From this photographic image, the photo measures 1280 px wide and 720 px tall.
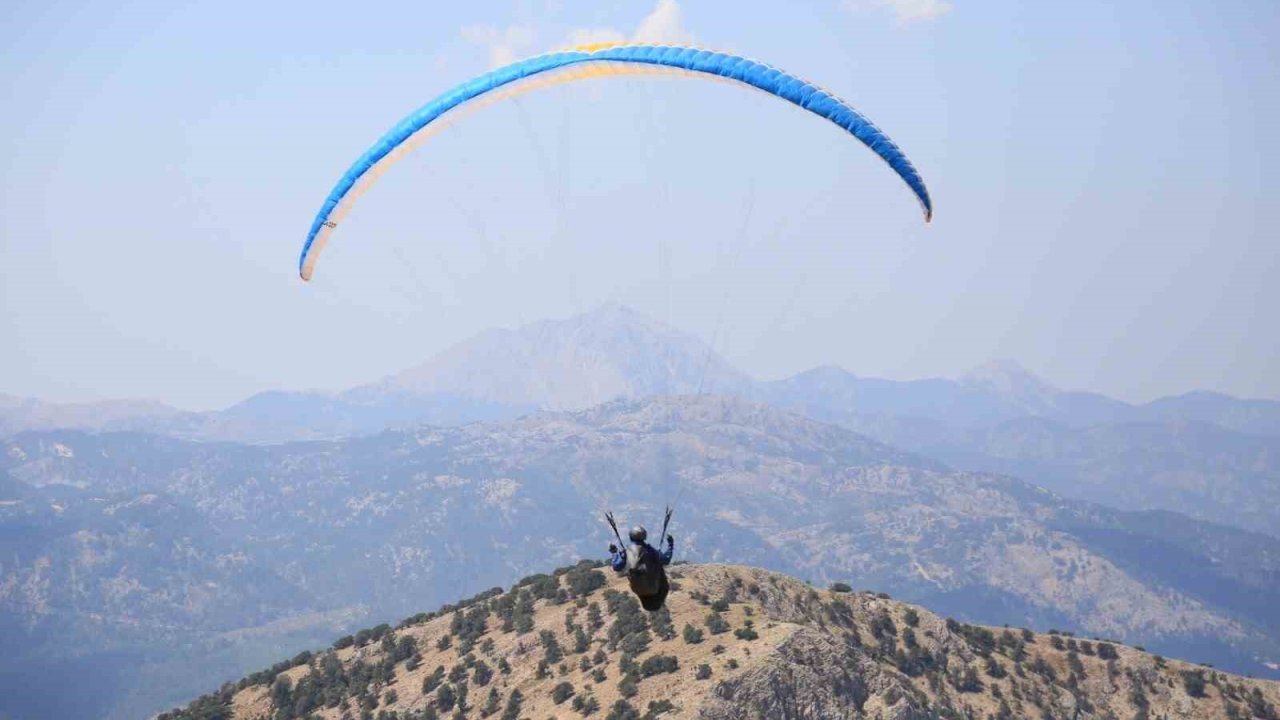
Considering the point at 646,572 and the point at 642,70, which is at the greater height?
the point at 642,70

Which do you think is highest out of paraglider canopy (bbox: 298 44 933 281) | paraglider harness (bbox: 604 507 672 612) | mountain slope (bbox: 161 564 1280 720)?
paraglider canopy (bbox: 298 44 933 281)

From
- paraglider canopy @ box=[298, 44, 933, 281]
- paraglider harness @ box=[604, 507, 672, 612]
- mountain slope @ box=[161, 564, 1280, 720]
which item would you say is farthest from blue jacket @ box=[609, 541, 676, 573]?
mountain slope @ box=[161, 564, 1280, 720]

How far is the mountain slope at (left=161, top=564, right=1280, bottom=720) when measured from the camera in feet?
290

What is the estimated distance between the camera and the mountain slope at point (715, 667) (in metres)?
88.2

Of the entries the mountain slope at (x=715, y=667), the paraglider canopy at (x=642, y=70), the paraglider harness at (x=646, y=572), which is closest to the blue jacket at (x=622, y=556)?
the paraglider harness at (x=646, y=572)

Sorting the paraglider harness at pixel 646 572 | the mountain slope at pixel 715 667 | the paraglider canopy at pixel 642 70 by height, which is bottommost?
the mountain slope at pixel 715 667

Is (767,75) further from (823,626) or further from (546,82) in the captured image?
(823,626)

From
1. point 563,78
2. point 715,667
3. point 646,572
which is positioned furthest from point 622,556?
point 715,667

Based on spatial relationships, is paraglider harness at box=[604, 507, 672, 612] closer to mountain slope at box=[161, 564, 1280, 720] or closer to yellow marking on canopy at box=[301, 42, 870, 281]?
yellow marking on canopy at box=[301, 42, 870, 281]

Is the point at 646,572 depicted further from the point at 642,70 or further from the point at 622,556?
the point at 642,70

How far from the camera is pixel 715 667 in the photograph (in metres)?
86.4

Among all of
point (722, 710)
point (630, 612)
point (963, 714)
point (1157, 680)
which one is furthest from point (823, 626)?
point (1157, 680)

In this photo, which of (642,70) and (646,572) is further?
(642,70)

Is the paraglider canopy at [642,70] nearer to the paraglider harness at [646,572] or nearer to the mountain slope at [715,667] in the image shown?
the paraglider harness at [646,572]
